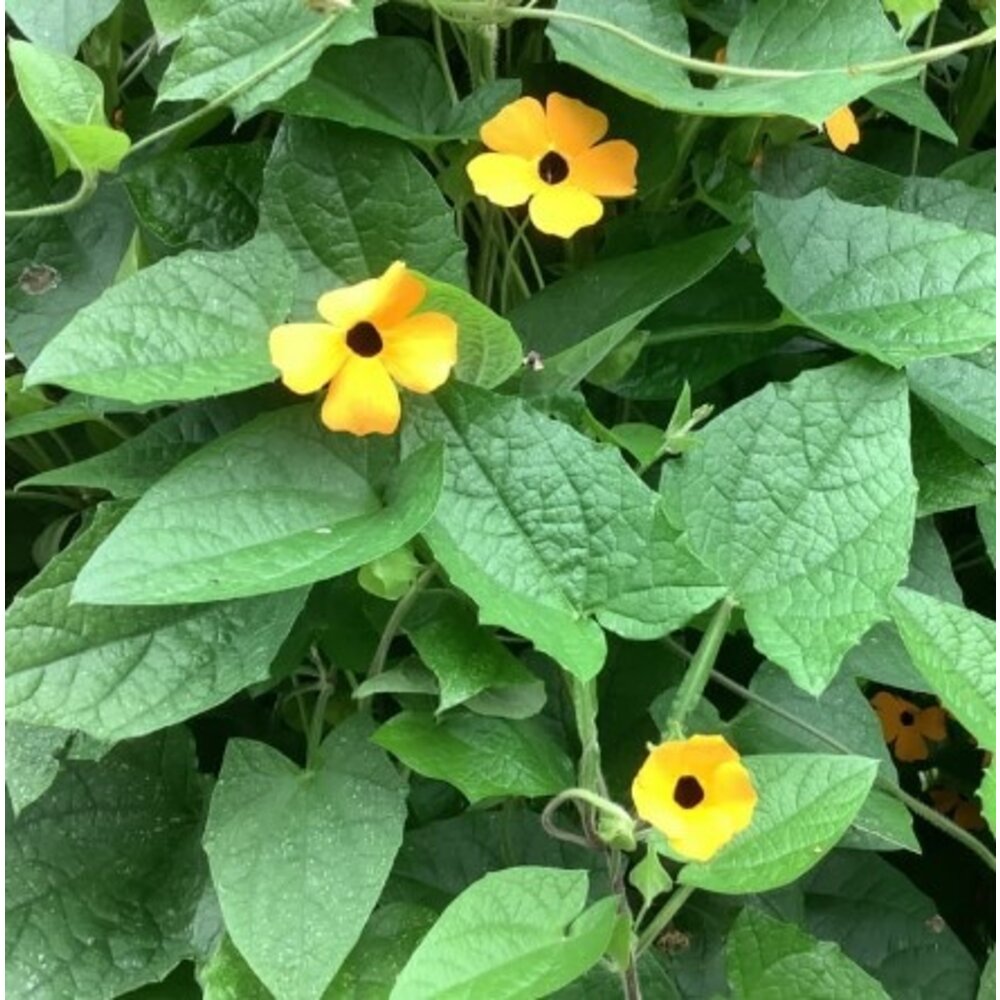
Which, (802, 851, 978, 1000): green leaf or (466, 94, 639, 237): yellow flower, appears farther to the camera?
(802, 851, 978, 1000): green leaf

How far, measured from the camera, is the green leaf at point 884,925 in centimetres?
74

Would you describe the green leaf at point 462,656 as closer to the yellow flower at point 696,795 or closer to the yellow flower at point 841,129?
the yellow flower at point 696,795

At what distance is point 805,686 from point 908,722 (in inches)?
15.6

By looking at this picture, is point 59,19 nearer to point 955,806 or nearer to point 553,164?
point 553,164

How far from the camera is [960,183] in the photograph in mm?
687

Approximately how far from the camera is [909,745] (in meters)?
0.87

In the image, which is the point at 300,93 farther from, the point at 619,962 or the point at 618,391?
the point at 619,962

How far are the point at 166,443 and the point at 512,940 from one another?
0.80ft

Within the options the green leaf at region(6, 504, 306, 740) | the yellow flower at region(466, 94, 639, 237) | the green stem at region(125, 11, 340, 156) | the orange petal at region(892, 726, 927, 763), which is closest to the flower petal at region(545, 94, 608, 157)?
the yellow flower at region(466, 94, 639, 237)

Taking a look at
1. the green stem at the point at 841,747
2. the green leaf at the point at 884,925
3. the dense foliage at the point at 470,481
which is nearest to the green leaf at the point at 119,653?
the dense foliage at the point at 470,481

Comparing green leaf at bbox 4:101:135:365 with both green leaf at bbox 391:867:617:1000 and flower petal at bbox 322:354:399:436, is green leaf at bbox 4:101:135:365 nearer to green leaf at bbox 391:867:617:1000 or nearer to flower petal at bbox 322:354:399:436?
flower petal at bbox 322:354:399:436

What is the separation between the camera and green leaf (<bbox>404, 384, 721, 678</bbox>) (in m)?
0.52

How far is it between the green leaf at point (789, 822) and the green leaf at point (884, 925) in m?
0.24

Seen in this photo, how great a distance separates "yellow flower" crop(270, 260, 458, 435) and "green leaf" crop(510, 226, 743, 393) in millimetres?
66
